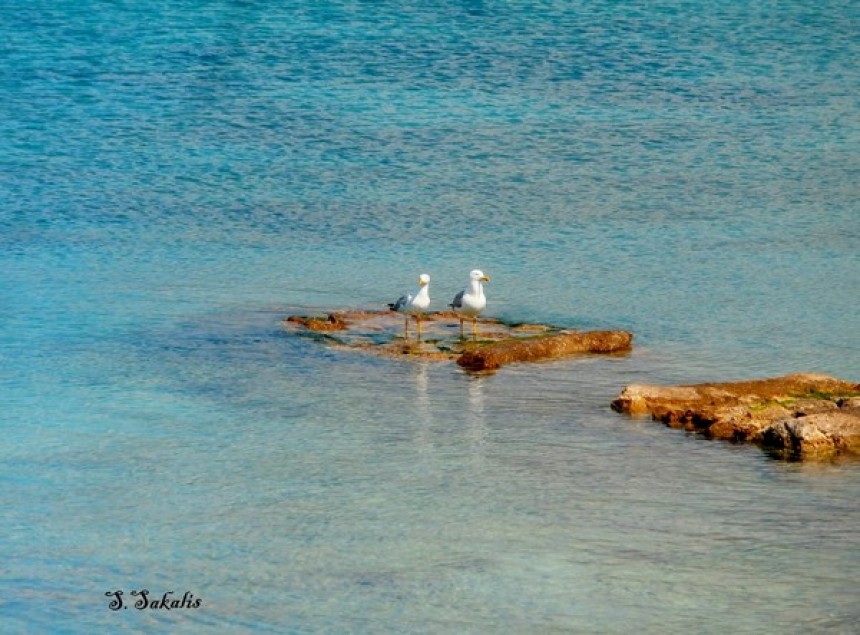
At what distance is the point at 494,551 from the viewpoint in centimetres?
840

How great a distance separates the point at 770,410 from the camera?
35.1 feet

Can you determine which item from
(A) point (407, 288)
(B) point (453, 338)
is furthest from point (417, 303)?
(A) point (407, 288)

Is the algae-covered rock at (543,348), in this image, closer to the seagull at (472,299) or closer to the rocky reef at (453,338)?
the rocky reef at (453,338)

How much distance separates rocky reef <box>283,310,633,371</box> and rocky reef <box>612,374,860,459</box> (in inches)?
67.8

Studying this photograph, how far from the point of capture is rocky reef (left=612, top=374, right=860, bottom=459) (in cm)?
1009

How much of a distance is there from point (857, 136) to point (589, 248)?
20.9ft

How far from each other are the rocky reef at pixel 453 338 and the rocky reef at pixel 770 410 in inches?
67.8

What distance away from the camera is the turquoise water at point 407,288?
8117 millimetres

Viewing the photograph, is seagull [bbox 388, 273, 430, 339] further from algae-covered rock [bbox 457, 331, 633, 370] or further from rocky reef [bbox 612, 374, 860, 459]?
rocky reef [bbox 612, 374, 860, 459]

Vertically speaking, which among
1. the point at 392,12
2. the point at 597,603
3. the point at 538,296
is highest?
the point at 392,12

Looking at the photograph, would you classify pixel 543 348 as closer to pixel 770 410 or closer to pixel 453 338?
pixel 453 338

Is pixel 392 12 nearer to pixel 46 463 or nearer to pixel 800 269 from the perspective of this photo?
pixel 800 269

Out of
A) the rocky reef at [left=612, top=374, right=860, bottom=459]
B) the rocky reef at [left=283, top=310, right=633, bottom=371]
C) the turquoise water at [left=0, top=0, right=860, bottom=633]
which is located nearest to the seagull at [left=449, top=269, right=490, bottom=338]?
the rocky reef at [left=283, top=310, right=633, bottom=371]

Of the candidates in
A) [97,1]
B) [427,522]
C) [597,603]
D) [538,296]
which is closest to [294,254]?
[538,296]
